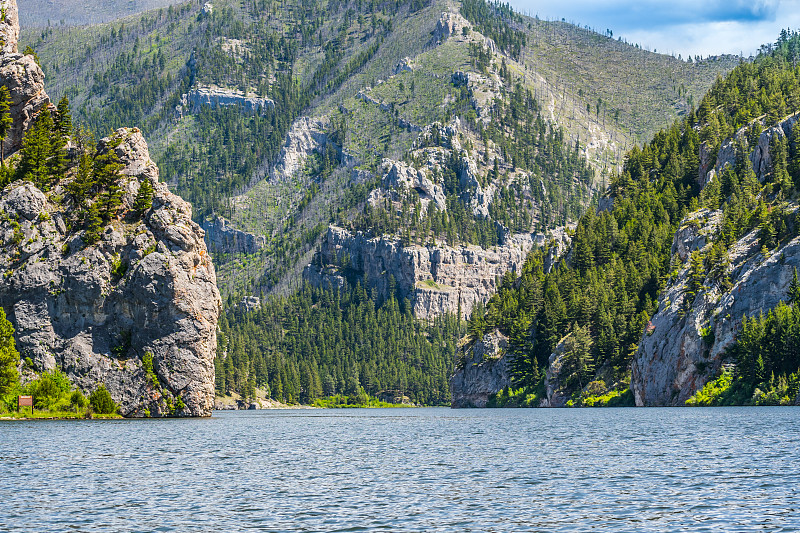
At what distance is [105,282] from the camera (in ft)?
412

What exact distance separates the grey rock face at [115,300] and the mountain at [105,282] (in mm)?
150

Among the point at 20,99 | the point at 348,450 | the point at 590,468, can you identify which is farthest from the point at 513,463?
the point at 20,99

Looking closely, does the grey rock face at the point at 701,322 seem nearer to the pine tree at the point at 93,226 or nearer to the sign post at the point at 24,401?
the pine tree at the point at 93,226

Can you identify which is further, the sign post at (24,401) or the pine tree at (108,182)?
the pine tree at (108,182)

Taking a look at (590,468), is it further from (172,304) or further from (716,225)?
(716,225)

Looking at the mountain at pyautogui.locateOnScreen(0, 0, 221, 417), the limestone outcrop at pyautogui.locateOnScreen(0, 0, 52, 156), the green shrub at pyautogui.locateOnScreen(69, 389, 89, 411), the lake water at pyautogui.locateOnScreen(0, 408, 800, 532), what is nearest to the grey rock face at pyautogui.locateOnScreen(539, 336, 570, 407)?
the mountain at pyautogui.locateOnScreen(0, 0, 221, 417)

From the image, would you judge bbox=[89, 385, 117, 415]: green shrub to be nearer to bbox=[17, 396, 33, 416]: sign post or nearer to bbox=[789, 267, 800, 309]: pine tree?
bbox=[17, 396, 33, 416]: sign post

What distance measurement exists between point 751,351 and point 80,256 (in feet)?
341

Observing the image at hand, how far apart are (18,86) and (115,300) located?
43.0m

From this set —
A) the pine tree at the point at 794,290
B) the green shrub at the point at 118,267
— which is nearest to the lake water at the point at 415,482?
the green shrub at the point at 118,267

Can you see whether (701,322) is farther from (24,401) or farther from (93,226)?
(24,401)

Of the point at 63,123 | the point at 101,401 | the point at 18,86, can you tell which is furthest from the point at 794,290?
the point at 18,86

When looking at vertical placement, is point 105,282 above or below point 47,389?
above

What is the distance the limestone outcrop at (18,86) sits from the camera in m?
140
